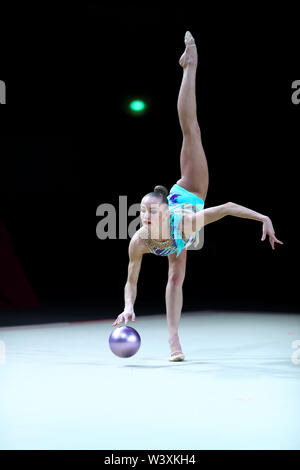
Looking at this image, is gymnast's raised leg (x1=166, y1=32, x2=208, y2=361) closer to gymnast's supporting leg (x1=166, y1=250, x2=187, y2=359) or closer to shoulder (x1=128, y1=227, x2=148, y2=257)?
gymnast's supporting leg (x1=166, y1=250, x2=187, y2=359)

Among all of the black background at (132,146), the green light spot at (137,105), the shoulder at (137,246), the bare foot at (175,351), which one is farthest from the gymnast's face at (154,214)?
the green light spot at (137,105)

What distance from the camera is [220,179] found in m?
Result: 7.27

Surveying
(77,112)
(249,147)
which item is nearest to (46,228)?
(77,112)

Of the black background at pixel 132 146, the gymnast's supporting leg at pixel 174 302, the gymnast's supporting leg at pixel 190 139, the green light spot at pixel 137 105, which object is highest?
the green light spot at pixel 137 105

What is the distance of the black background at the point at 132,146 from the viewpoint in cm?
579

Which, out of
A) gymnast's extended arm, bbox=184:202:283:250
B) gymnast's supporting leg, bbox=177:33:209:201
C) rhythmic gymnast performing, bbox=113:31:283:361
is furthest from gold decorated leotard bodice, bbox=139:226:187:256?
gymnast's supporting leg, bbox=177:33:209:201

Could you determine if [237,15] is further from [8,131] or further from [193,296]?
[193,296]

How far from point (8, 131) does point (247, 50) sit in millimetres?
2873

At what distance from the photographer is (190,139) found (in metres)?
3.35

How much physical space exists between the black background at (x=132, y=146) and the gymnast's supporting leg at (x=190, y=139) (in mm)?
2300

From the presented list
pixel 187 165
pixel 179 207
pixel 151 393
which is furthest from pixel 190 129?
pixel 151 393

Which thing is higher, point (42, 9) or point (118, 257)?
point (42, 9)

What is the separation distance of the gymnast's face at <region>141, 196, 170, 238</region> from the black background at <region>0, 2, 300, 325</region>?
8.77ft

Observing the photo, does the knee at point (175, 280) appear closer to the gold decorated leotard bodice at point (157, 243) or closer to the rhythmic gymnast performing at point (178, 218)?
the rhythmic gymnast performing at point (178, 218)
